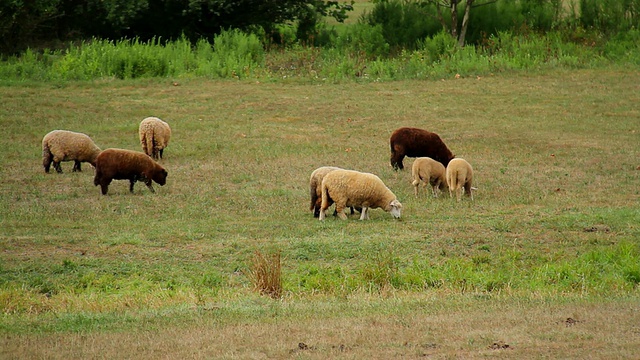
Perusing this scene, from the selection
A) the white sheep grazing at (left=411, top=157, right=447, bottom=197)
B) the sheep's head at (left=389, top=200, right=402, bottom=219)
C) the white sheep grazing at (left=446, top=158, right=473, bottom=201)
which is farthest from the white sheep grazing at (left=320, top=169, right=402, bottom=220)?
the white sheep grazing at (left=411, top=157, right=447, bottom=197)

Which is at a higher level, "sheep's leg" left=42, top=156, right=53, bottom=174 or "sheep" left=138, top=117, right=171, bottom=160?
"sheep" left=138, top=117, right=171, bottom=160

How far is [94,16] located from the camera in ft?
117

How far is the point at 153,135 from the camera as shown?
2002 cm

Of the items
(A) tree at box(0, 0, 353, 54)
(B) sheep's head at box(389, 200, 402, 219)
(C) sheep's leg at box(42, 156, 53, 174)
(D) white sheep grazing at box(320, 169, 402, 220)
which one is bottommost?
(C) sheep's leg at box(42, 156, 53, 174)

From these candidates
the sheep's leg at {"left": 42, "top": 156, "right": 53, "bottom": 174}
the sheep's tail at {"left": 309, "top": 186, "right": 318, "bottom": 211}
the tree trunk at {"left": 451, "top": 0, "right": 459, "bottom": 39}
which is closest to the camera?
the sheep's tail at {"left": 309, "top": 186, "right": 318, "bottom": 211}

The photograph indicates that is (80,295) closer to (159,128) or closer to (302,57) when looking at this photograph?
(159,128)

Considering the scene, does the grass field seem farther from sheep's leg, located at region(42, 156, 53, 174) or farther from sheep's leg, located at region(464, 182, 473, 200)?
sheep's leg, located at region(464, 182, 473, 200)

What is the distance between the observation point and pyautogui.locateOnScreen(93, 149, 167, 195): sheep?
53.7 ft

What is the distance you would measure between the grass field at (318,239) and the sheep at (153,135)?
0.43 metres

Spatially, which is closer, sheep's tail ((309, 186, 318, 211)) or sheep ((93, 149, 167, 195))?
sheep's tail ((309, 186, 318, 211))

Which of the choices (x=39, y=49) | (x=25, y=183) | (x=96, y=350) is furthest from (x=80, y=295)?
(x=39, y=49)

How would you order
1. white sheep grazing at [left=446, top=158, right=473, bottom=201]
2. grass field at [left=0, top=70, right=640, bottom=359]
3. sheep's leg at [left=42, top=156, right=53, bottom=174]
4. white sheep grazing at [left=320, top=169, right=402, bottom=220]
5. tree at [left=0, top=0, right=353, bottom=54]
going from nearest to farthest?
grass field at [left=0, top=70, right=640, bottom=359]
white sheep grazing at [left=320, top=169, right=402, bottom=220]
white sheep grazing at [left=446, top=158, right=473, bottom=201]
sheep's leg at [left=42, top=156, right=53, bottom=174]
tree at [left=0, top=0, right=353, bottom=54]

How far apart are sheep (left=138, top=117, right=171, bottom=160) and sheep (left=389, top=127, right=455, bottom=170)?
16.1 feet

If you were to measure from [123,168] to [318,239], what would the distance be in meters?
4.70
